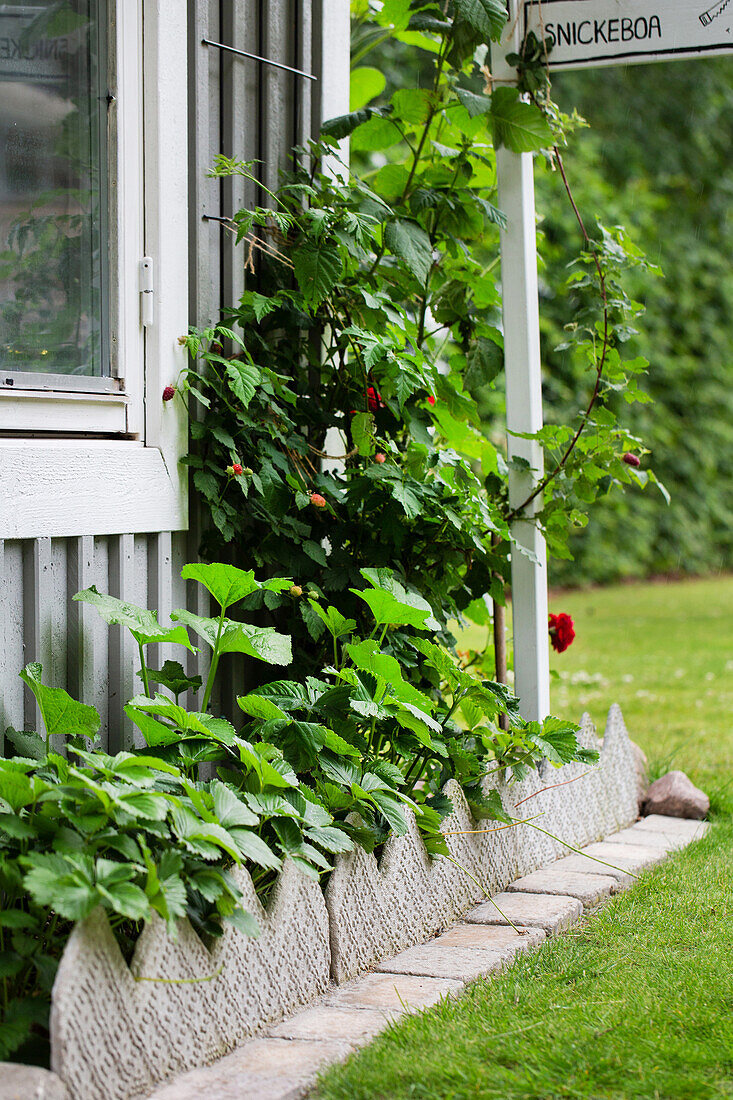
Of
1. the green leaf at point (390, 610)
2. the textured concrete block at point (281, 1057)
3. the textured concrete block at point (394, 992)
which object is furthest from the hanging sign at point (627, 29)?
the textured concrete block at point (281, 1057)

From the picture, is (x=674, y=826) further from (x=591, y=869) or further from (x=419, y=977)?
(x=419, y=977)

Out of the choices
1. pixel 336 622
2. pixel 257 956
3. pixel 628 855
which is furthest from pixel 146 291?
pixel 628 855

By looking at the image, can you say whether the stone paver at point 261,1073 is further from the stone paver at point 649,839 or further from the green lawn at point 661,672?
the green lawn at point 661,672

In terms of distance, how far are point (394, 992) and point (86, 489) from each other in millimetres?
1114

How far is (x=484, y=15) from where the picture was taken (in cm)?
289

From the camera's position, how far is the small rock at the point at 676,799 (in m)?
3.63

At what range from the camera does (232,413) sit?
2674mm

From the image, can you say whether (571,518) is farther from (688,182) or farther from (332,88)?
(688,182)

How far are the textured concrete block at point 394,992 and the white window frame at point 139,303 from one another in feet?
3.28

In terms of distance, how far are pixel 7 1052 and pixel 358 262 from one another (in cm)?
203

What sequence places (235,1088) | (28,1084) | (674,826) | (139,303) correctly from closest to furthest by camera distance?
1. (28,1084)
2. (235,1088)
3. (139,303)
4. (674,826)

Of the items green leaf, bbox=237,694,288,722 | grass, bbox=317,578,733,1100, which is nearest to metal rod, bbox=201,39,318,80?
green leaf, bbox=237,694,288,722

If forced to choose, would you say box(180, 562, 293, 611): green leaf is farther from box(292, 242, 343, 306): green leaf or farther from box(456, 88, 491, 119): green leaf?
box(456, 88, 491, 119): green leaf

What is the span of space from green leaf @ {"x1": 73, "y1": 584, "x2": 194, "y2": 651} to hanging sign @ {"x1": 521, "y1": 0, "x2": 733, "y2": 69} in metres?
1.90
